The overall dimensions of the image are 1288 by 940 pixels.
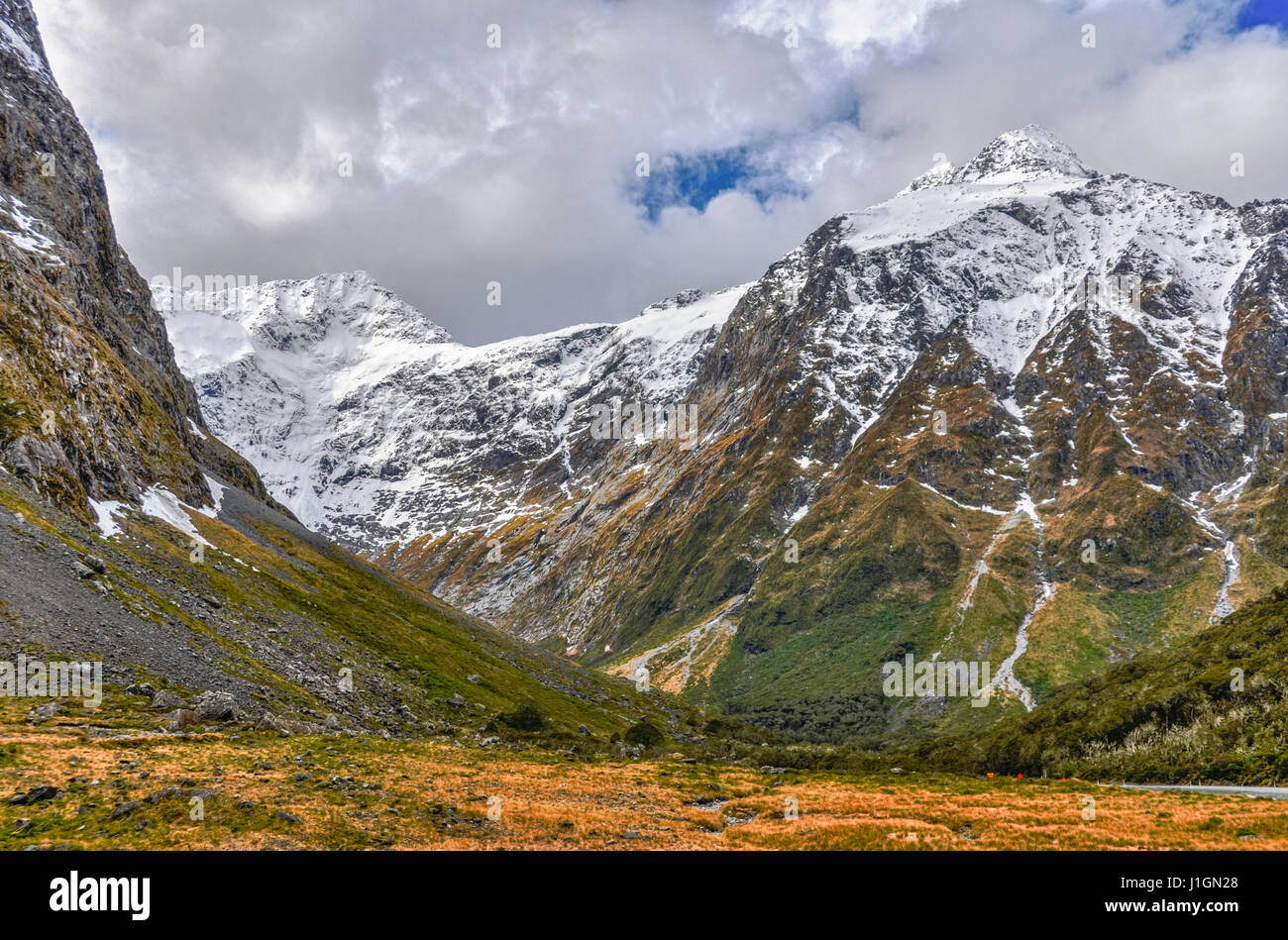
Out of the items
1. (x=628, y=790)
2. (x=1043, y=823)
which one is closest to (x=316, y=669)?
(x=628, y=790)

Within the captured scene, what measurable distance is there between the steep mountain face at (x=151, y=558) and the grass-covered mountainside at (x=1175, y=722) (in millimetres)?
45837

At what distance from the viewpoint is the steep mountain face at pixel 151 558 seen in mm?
53469

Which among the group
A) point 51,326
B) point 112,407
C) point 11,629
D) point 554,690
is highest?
point 51,326

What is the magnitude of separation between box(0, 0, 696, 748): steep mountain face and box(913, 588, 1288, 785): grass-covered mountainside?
45.8m

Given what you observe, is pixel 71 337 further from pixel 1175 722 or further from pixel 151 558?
pixel 1175 722

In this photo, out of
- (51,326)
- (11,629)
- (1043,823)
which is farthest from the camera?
(51,326)

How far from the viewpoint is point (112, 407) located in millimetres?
110750

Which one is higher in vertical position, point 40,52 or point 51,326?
point 40,52

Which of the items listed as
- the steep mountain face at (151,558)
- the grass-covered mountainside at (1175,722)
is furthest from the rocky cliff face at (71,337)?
the grass-covered mountainside at (1175,722)
